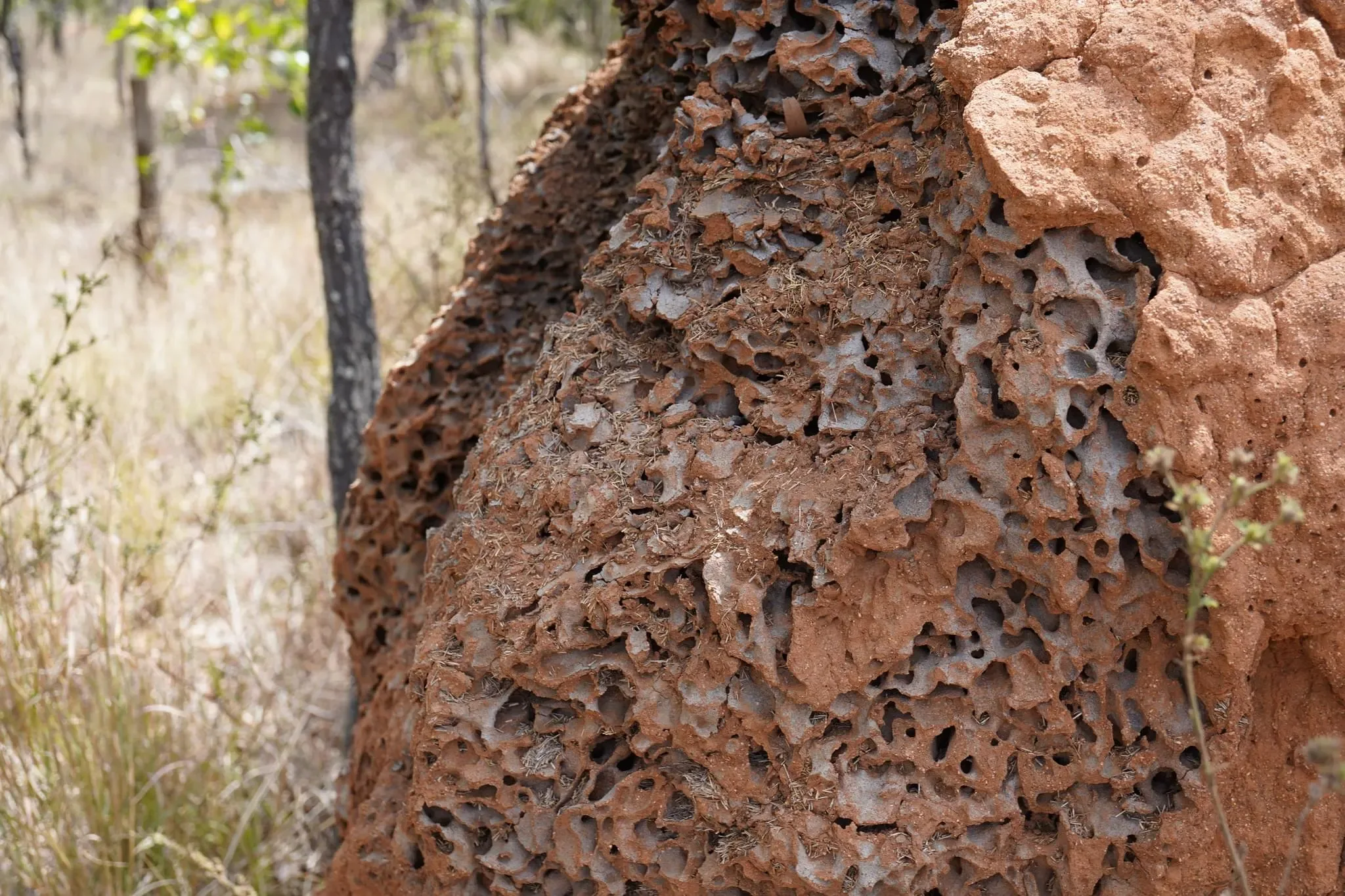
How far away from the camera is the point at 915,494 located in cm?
197

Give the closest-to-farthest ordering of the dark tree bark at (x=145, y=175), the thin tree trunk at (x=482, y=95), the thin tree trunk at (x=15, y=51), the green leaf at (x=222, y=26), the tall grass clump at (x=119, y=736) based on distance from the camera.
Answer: the tall grass clump at (x=119, y=736), the green leaf at (x=222, y=26), the thin tree trunk at (x=482, y=95), the dark tree bark at (x=145, y=175), the thin tree trunk at (x=15, y=51)

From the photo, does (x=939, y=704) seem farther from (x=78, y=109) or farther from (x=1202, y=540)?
(x=78, y=109)

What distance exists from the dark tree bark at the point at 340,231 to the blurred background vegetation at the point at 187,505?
0.29m

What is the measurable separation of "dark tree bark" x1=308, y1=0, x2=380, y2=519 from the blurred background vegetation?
293 mm

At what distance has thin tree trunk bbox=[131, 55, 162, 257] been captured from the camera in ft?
24.0

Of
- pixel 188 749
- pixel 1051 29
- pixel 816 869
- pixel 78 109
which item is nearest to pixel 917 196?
pixel 1051 29

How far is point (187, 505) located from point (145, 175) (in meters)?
3.62

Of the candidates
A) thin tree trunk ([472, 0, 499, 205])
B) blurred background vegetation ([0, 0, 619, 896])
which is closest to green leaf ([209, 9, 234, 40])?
blurred background vegetation ([0, 0, 619, 896])

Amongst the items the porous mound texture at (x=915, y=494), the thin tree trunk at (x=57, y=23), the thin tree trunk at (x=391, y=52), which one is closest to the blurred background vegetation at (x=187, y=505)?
the porous mound texture at (x=915, y=494)

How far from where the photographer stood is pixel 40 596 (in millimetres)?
3262

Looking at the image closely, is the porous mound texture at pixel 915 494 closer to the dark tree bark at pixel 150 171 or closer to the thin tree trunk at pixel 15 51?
the dark tree bark at pixel 150 171

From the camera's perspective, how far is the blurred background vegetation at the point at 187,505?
2994 mm

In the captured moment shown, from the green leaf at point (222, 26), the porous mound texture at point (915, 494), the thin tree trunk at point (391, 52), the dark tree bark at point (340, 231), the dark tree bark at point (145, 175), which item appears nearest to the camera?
the porous mound texture at point (915, 494)

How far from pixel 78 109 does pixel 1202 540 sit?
19956mm
